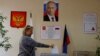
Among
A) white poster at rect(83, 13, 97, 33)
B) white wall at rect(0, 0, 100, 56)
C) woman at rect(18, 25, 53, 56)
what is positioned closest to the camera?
woman at rect(18, 25, 53, 56)

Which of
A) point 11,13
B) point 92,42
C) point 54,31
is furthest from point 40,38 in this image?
point 92,42

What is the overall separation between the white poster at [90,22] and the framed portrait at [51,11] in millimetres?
662

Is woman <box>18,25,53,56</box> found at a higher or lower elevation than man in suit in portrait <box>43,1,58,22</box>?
lower

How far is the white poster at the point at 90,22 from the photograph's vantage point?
542 cm

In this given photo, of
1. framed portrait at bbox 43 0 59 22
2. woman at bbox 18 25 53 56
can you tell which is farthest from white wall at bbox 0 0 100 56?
woman at bbox 18 25 53 56

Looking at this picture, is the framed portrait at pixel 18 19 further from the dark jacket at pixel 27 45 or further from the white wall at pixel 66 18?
the dark jacket at pixel 27 45

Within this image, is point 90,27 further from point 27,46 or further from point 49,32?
point 27,46

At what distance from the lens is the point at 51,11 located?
539 cm

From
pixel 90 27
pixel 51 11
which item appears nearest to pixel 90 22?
pixel 90 27

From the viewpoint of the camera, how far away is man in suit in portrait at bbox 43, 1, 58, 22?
536 centimetres

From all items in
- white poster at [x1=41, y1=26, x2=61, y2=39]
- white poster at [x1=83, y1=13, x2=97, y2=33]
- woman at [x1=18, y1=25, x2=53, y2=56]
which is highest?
white poster at [x1=83, y1=13, x2=97, y2=33]

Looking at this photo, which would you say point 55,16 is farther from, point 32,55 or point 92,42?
point 32,55

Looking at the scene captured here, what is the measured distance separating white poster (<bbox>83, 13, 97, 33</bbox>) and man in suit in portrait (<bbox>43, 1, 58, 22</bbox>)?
27.0 inches

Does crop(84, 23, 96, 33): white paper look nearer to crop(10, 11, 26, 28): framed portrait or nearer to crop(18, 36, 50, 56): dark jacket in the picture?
crop(10, 11, 26, 28): framed portrait
